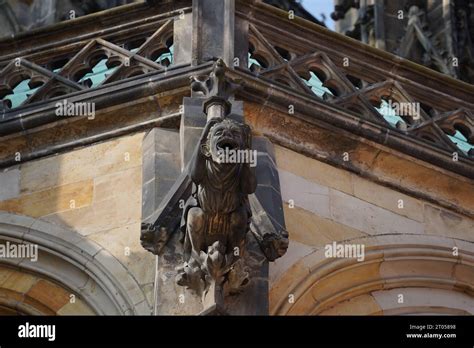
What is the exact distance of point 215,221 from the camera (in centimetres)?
1531

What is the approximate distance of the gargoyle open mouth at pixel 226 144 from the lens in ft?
49.0

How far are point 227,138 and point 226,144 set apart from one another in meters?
0.05

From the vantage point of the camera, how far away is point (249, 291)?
50.7 ft

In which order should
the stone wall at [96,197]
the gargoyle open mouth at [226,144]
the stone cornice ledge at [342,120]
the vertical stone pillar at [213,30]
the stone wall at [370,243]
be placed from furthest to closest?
the vertical stone pillar at [213,30], the stone cornice ledge at [342,120], the stone wall at [370,243], the stone wall at [96,197], the gargoyle open mouth at [226,144]

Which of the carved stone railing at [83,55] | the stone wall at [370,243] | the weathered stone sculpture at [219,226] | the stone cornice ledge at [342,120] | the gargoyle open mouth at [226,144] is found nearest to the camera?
the gargoyle open mouth at [226,144]

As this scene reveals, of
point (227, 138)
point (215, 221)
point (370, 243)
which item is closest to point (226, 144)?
point (227, 138)

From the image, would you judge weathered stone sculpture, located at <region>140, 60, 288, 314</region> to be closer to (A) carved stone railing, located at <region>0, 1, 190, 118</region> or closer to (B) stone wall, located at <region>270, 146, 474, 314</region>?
(B) stone wall, located at <region>270, 146, 474, 314</region>

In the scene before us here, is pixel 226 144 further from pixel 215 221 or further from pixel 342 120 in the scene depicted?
pixel 342 120

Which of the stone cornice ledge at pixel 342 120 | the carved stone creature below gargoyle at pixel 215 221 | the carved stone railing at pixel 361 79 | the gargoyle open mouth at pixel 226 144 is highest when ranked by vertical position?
the carved stone railing at pixel 361 79

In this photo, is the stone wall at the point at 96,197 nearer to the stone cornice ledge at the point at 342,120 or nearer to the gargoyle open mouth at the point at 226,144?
the stone cornice ledge at the point at 342,120

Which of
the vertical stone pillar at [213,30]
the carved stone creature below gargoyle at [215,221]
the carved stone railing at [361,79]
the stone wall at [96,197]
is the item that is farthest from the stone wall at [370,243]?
the carved stone creature below gargoyle at [215,221]

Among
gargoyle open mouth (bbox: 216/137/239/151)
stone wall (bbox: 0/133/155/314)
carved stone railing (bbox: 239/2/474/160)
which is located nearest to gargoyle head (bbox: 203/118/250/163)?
gargoyle open mouth (bbox: 216/137/239/151)

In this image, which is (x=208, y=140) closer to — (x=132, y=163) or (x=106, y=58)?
(x=132, y=163)
